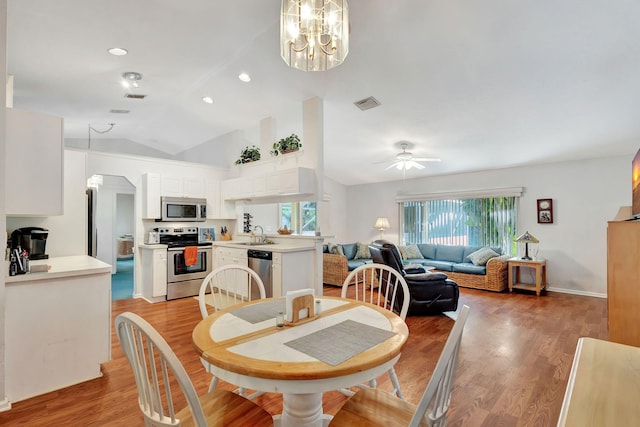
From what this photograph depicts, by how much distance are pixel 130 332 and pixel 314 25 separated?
1.74 metres

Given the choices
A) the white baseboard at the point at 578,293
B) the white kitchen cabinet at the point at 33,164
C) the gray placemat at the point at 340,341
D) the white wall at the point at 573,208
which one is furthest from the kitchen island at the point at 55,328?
the white baseboard at the point at 578,293

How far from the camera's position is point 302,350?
1271 millimetres

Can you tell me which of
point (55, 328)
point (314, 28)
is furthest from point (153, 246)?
point (314, 28)

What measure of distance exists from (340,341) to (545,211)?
575 centimetres

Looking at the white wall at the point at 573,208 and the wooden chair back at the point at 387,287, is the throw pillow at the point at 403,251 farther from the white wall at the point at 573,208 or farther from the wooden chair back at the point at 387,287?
the white wall at the point at 573,208

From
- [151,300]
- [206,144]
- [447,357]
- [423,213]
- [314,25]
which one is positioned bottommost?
[151,300]

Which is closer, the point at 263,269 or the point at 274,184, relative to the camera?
the point at 263,269

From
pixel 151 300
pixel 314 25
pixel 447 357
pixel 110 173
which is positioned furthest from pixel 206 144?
pixel 447 357

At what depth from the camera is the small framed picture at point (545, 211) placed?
548 centimetres

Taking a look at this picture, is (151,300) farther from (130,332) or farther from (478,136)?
(478,136)

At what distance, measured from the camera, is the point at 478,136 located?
468cm

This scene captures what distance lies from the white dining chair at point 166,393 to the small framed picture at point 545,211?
237 inches

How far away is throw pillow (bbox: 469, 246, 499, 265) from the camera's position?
571 centimetres

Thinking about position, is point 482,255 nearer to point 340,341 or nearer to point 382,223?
point 382,223
